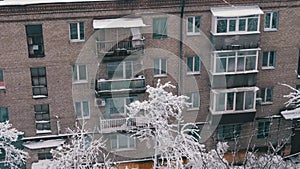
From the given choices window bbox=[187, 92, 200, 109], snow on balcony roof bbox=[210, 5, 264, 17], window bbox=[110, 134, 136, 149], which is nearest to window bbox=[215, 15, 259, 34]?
snow on balcony roof bbox=[210, 5, 264, 17]

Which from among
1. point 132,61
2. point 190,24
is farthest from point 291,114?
point 132,61

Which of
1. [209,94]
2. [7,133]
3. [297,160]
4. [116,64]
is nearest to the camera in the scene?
[7,133]

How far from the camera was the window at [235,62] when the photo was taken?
2606 centimetres

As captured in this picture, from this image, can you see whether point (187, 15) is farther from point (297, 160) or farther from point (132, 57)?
point (297, 160)

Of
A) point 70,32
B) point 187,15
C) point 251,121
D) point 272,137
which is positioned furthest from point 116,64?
point 272,137

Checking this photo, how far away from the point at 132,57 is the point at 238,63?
245 inches

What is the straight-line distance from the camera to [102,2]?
24.1 m

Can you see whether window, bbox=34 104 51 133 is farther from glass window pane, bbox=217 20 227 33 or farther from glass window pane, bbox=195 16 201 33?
glass window pane, bbox=217 20 227 33

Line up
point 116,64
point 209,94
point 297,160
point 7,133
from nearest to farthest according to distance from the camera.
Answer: point 7,133
point 116,64
point 209,94
point 297,160

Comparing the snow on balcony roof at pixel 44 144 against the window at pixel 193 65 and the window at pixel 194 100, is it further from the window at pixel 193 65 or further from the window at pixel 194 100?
the window at pixel 193 65

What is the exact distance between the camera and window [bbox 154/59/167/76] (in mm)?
26444

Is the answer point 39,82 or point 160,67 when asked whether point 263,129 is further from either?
point 39,82

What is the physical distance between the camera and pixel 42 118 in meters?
26.7

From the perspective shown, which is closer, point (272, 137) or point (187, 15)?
point (187, 15)
